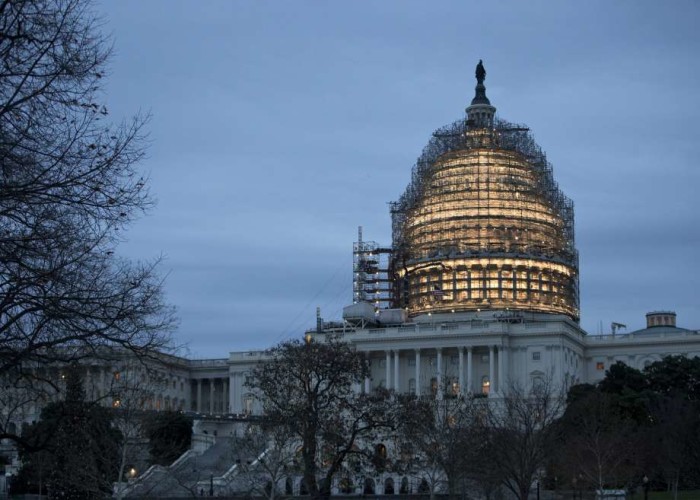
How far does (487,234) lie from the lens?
15125 centimetres

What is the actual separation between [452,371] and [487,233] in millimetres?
20056

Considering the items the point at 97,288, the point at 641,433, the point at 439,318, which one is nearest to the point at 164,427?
the point at 641,433

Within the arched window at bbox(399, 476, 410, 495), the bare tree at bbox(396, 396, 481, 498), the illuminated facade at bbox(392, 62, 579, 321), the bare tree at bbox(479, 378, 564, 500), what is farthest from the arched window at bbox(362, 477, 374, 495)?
the illuminated facade at bbox(392, 62, 579, 321)

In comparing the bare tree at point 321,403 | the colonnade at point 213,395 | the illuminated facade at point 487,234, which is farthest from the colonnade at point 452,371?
the bare tree at point 321,403

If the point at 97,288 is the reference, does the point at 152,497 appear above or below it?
below

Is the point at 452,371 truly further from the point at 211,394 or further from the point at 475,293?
the point at 211,394

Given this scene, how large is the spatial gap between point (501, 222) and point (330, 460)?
289ft

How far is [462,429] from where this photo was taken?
77750mm

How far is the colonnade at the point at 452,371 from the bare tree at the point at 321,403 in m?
66.9

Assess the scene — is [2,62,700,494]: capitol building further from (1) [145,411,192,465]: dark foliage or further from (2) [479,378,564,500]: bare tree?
(2) [479,378,564,500]: bare tree

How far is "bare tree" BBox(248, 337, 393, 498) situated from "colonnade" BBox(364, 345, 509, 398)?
66.9 meters

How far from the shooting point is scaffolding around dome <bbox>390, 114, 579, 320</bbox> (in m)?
150

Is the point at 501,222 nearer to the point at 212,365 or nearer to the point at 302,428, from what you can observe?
the point at 212,365

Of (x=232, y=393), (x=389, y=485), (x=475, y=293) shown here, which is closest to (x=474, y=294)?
(x=475, y=293)
